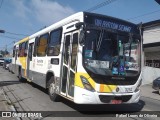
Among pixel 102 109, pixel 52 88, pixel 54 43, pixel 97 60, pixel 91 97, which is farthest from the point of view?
pixel 54 43

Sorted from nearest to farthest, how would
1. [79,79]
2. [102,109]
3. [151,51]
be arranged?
1. [79,79]
2. [102,109]
3. [151,51]

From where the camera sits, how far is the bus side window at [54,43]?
36.1 feet

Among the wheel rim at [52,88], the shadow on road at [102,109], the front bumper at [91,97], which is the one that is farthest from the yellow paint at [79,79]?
the wheel rim at [52,88]

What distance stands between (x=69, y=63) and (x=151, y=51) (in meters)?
21.9

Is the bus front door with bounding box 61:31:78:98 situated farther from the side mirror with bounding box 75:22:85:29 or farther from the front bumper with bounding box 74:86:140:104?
the front bumper with bounding box 74:86:140:104

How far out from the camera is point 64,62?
398 inches

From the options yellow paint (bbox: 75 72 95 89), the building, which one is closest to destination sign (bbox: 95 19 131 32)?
yellow paint (bbox: 75 72 95 89)

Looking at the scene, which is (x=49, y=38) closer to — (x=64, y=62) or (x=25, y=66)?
(x=64, y=62)

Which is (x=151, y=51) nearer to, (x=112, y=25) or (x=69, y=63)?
(x=112, y=25)

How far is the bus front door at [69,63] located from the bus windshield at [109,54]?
60 cm

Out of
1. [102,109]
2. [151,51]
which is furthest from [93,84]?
[151,51]

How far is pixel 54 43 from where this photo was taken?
11578mm

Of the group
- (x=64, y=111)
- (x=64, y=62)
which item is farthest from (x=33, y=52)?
(x=64, y=111)

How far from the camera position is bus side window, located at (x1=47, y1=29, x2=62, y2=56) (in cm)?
1100
